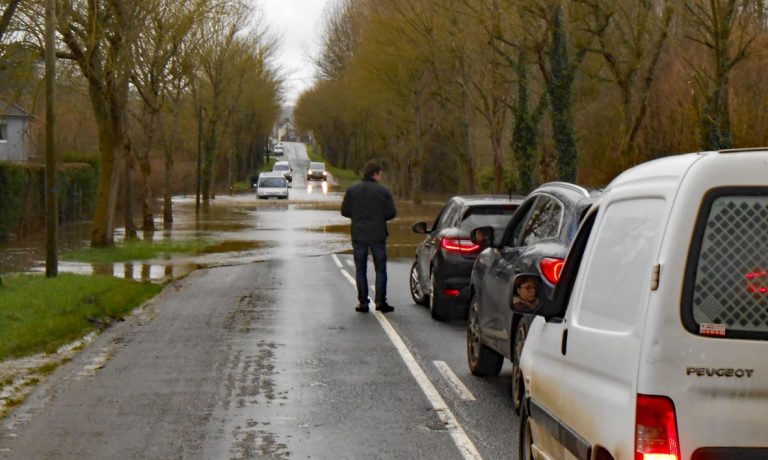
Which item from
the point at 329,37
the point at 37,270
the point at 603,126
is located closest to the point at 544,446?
the point at 37,270

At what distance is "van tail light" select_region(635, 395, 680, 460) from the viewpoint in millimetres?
4055

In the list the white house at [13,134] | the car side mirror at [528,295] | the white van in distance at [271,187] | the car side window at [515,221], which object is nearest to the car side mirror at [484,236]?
the car side window at [515,221]

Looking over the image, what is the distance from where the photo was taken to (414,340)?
13375mm

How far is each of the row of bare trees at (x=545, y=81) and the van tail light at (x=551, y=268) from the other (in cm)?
1436

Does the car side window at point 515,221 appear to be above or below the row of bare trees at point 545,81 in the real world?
below

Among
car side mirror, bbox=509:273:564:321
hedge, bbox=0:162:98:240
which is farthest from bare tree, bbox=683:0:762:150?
hedge, bbox=0:162:98:240

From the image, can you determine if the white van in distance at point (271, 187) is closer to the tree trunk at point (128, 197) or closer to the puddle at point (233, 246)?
the tree trunk at point (128, 197)

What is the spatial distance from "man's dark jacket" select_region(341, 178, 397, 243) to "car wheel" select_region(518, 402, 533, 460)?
9304 millimetres

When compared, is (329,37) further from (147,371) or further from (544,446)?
(544,446)

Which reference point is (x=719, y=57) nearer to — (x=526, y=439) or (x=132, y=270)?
(x=132, y=270)

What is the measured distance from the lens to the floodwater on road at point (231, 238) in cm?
2552

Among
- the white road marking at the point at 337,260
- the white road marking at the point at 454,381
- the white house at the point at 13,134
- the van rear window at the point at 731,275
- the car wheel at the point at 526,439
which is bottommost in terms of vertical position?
the white road marking at the point at 337,260

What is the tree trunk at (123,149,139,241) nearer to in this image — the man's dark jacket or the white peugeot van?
the man's dark jacket

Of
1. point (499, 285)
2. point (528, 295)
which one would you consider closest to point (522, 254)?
point (499, 285)
